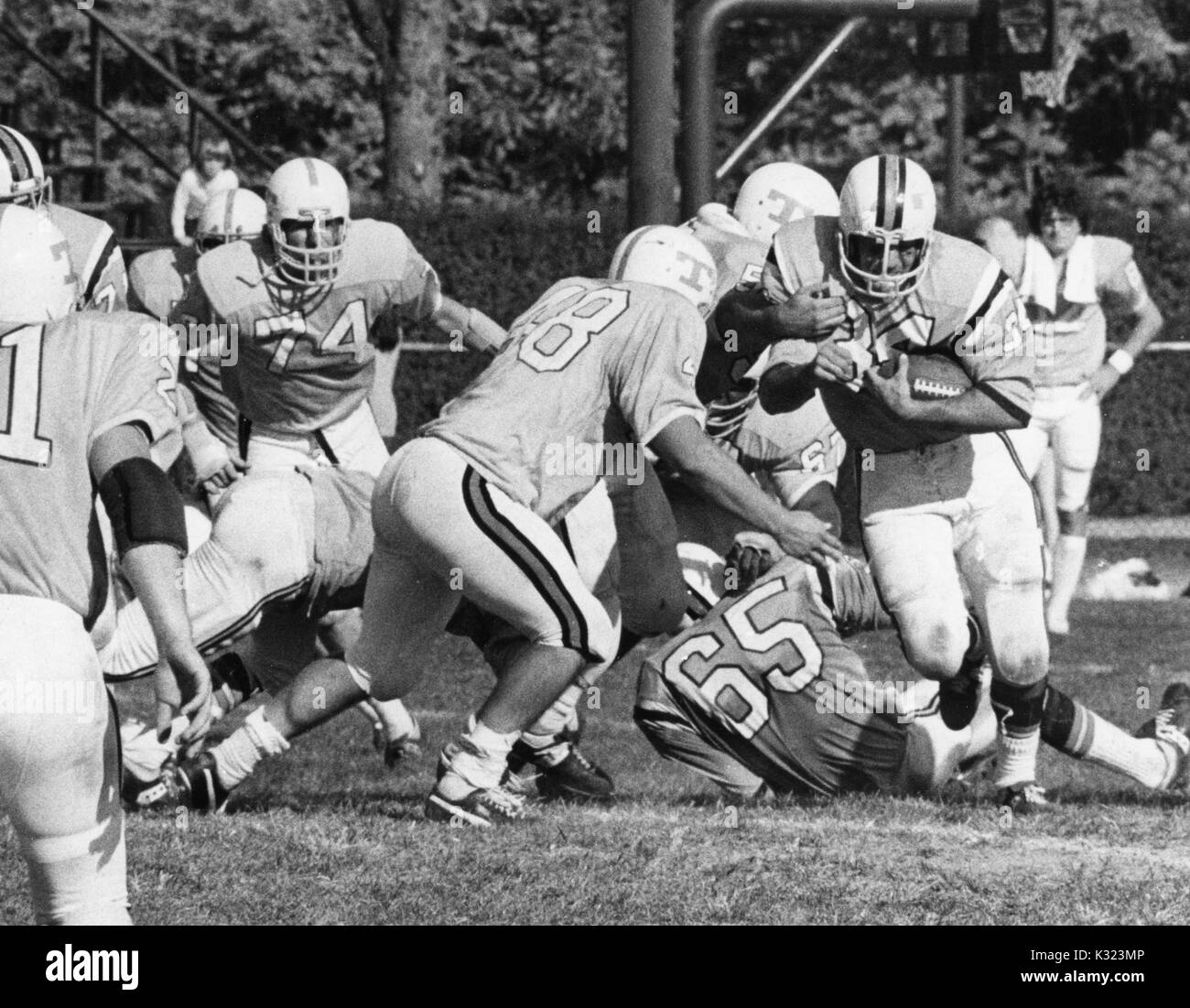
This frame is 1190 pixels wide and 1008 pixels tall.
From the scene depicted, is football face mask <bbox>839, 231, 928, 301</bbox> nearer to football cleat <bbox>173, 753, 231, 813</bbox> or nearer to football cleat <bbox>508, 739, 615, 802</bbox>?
football cleat <bbox>508, 739, 615, 802</bbox>

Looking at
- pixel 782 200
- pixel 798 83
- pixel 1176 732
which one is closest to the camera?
pixel 1176 732

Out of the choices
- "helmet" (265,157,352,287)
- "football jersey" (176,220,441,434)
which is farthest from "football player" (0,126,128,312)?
"helmet" (265,157,352,287)

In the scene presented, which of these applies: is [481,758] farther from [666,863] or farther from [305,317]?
[305,317]

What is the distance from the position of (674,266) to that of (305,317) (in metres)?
1.30

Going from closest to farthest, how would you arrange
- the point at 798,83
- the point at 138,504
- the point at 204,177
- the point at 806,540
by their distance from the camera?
the point at 138,504 → the point at 806,540 → the point at 798,83 → the point at 204,177

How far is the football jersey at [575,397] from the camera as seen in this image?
589 cm

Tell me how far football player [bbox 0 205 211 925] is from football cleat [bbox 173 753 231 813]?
2.18 metres

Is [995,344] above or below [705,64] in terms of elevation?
below

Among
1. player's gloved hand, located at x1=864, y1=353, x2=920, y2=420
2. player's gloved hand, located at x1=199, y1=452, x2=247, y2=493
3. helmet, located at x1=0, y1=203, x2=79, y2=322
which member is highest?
helmet, located at x1=0, y1=203, x2=79, y2=322

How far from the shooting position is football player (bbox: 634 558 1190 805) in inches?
273

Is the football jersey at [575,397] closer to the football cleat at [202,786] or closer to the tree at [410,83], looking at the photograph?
the football cleat at [202,786]

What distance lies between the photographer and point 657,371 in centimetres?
588

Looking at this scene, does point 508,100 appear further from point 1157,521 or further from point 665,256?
point 665,256

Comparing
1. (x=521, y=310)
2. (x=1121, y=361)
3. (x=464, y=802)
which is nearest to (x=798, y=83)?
(x=1121, y=361)
